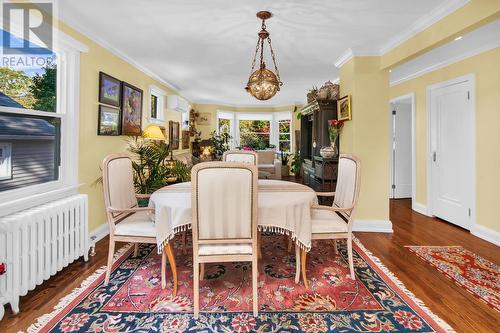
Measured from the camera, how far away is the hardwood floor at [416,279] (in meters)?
1.85

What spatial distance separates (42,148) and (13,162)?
14.3 inches

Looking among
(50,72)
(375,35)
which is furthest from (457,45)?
(50,72)

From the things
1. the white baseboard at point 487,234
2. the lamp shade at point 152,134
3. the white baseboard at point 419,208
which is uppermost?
the lamp shade at point 152,134

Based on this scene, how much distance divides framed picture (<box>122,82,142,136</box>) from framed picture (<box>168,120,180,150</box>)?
1.59 metres

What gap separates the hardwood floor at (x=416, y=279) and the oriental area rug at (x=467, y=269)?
83 mm

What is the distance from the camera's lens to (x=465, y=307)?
198 centimetres

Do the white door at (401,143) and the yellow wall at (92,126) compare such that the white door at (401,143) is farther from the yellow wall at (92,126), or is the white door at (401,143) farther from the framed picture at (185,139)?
the yellow wall at (92,126)

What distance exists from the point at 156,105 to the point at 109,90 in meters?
2.00

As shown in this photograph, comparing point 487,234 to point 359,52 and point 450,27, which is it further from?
point 359,52

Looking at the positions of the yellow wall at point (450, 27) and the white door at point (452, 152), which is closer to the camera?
the yellow wall at point (450, 27)

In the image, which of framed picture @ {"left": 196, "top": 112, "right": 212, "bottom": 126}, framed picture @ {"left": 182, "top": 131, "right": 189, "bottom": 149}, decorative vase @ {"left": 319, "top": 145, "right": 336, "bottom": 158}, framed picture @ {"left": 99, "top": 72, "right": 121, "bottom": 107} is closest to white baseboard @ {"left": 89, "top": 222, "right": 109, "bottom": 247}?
framed picture @ {"left": 99, "top": 72, "right": 121, "bottom": 107}

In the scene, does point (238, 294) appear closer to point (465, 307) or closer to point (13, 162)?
point (465, 307)

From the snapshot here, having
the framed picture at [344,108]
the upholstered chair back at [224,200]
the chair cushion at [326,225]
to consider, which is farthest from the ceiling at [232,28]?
the chair cushion at [326,225]

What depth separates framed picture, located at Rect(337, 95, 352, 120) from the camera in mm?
3814
